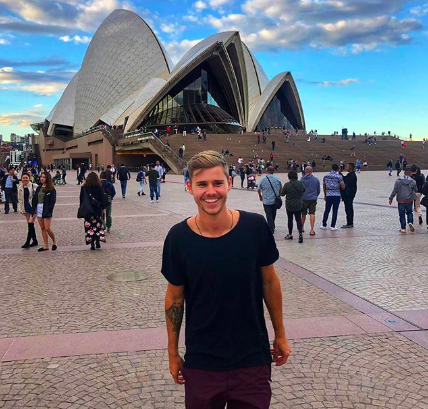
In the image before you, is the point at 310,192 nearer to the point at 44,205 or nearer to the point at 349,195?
the point at 349,195

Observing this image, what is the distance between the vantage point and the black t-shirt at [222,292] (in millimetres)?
1804

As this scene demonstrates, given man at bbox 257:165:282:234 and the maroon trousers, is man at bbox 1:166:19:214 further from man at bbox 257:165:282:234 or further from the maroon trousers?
the maroon trousers

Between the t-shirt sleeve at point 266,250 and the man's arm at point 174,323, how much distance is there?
0.38 meters

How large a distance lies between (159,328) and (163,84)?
5394 centimetres

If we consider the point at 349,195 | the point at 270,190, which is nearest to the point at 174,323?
the point at 270,190

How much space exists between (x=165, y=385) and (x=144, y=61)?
6359 cm

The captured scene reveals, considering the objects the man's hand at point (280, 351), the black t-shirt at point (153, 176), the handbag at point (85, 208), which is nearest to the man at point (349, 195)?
the handbag at point (85, 208)

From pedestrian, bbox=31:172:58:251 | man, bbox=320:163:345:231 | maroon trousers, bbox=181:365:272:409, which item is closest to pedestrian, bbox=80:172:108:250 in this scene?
pedestrian, bbox=31:172:58:251

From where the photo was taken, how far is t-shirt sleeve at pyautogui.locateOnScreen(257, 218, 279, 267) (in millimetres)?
1904

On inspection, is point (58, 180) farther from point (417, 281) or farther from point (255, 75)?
point (255, 75)

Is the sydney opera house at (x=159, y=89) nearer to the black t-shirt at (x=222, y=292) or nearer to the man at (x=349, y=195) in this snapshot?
the man at (x=349, y=195)

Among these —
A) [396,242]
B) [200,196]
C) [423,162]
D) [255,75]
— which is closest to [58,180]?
[396,242]

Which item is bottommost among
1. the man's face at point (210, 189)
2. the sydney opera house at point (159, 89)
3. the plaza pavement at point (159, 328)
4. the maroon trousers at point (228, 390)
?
the plaza pavement at point (159, 328)

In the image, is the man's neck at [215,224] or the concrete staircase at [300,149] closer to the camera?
the man's neck at [215,224]
